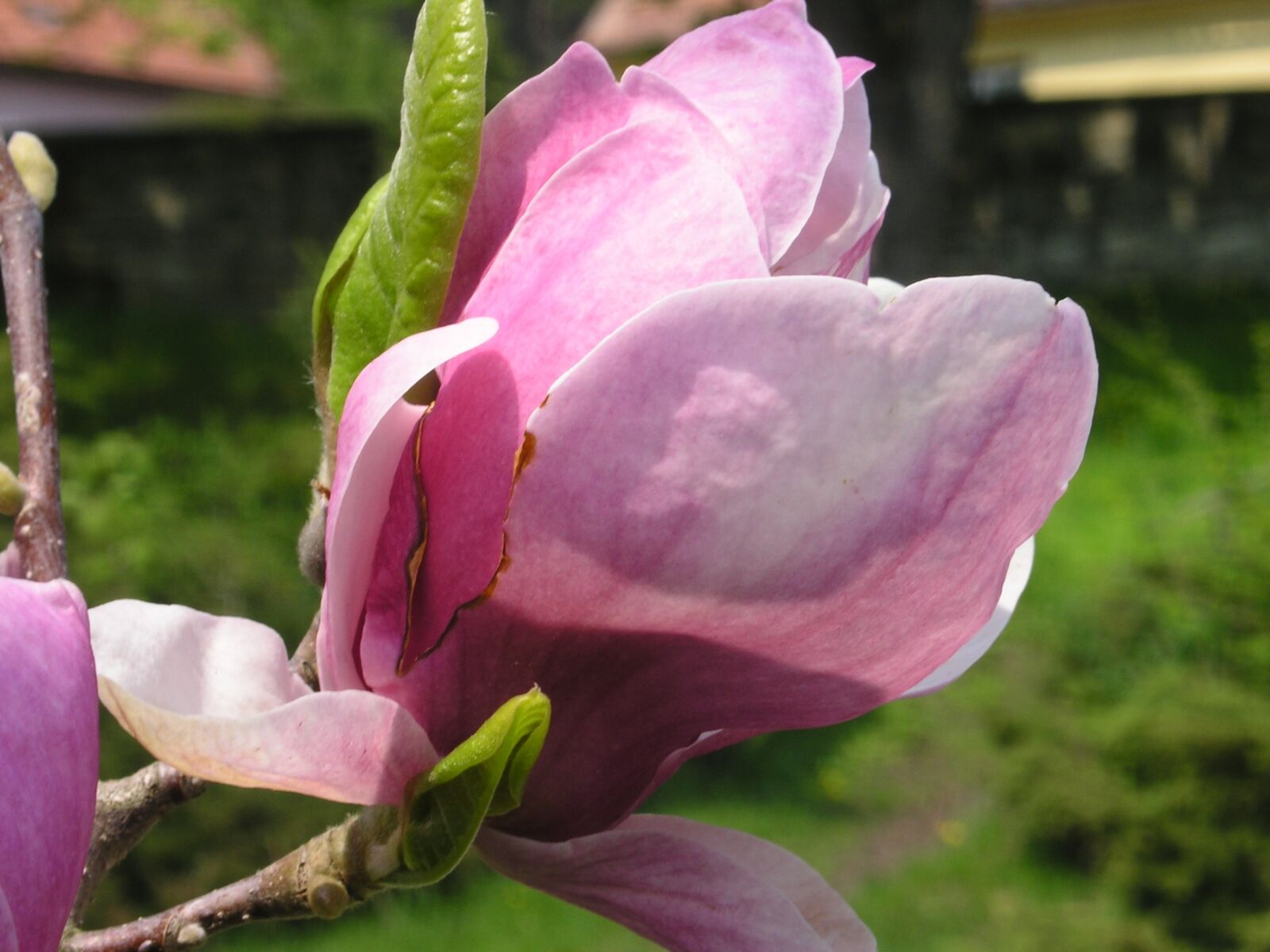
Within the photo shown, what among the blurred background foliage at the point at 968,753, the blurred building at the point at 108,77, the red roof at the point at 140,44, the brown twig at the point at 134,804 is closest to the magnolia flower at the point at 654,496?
the brown twig at the point at 134,804

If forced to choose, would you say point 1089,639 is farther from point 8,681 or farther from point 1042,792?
point 8,681

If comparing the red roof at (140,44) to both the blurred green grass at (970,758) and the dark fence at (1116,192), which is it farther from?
Answer: the dark fence at (1116,192)

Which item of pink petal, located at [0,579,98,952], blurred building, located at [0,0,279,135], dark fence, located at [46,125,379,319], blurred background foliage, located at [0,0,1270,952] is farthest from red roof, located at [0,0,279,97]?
pink petal, located at [0,579,98,952]

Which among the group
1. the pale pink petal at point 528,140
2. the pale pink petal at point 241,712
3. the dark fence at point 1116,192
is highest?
the pale pink petal at point 528,140

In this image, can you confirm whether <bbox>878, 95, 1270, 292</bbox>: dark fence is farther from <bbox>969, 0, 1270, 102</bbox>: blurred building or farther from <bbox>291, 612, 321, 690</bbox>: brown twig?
<bbox>291, 612, 321, 690</bbox>: brown twig

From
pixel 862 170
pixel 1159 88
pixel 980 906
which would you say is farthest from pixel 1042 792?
pixel 1159 88

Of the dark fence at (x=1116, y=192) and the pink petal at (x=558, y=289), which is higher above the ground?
the pink petal at (x=558, y=289)
